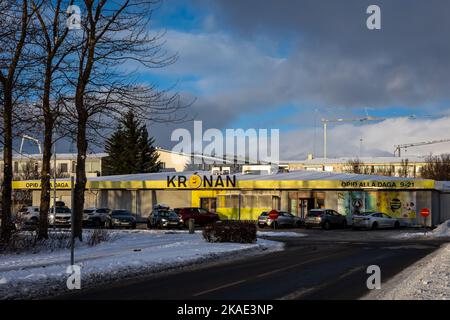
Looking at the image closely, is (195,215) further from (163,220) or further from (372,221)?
(372,221)

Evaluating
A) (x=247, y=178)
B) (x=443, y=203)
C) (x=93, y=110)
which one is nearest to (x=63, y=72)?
(x=93, y=110)

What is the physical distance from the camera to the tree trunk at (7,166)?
21.0 m

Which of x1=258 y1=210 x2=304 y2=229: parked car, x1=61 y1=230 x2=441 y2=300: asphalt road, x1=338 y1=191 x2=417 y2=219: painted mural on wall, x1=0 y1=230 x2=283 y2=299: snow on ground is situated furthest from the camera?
x1=338 y1=191 x2=417 y2=219: painted mural on wall

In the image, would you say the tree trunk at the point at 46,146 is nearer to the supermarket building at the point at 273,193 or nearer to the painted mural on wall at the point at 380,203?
the supermarket building at the point at 273,193

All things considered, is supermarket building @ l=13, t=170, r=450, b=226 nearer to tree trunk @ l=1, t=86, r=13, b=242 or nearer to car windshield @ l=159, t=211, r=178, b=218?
car windshield @ l=159, t=211, r=178, b=218

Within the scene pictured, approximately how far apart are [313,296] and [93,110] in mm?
14967

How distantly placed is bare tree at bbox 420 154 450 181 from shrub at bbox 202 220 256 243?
237 ft

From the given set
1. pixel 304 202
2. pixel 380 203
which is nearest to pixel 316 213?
pixel 304 202

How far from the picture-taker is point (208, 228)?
2683 cm

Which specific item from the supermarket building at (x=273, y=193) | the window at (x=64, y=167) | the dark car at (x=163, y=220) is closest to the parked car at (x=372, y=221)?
the supermarket building at (x=273, y=193)

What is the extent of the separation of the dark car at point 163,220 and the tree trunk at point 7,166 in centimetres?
2427

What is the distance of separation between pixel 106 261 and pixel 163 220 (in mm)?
28463

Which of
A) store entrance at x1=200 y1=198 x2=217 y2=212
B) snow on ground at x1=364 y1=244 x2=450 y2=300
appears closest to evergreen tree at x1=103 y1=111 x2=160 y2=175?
store entrance at x1=200 y1=198 x2=217 y2=212

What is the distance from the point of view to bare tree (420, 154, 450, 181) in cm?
9331
